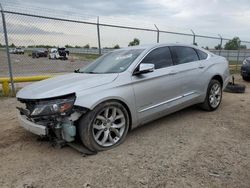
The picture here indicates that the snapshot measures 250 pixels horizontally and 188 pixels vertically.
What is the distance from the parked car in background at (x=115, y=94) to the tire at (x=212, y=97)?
74mm

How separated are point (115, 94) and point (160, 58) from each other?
1.41 meters

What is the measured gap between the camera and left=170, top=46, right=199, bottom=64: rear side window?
4.89 metres

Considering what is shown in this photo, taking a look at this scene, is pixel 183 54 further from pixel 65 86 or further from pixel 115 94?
pixel 65 86

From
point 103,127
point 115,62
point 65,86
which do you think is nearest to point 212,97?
point 115,62

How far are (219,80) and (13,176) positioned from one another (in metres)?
4.71

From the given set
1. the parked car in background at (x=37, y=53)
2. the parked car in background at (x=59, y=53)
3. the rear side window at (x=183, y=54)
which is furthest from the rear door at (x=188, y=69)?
the parked car in background at (x=37, y=53)

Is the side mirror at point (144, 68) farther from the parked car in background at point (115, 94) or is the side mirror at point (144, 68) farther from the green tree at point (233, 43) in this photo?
the green tree at point (233, 43)

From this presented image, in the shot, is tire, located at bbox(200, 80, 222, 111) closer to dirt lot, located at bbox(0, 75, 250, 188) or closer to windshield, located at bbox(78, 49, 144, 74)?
dirt lot, located at bbox(0, 75, 250, 188)

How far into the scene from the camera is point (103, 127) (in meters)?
3.63

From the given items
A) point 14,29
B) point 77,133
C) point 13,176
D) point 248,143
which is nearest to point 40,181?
point 13,176

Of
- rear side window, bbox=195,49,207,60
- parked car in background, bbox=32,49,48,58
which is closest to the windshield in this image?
rear side window, bbox=195,49,207,60

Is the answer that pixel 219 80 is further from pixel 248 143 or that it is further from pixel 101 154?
pixel 101 154

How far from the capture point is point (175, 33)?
11.5 metres

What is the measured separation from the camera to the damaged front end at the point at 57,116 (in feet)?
10.8
